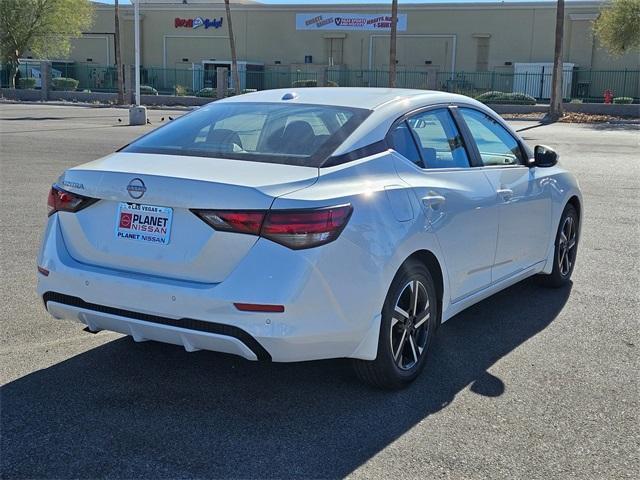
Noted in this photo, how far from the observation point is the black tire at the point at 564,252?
21.0ft

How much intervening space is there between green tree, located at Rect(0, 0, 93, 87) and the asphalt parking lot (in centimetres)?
5091

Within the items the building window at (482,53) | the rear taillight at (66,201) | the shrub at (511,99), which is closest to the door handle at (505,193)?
the rear taillight at (66,201)

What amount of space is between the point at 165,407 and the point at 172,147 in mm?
1494

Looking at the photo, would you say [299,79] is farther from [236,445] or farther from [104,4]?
[236,445]

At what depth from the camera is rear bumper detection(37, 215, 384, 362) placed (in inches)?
142

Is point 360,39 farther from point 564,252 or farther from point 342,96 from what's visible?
point 342,96

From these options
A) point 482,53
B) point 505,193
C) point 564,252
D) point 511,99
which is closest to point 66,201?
point 505,193

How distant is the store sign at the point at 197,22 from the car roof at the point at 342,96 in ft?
185

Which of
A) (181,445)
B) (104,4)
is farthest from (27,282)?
(104,4)

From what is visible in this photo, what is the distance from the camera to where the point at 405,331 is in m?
4.33

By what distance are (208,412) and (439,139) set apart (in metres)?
2.29

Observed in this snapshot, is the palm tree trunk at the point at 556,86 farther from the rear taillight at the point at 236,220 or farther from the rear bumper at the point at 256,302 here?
the rear taillight at the point at 236,220

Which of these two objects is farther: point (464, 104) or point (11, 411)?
point (464, 104)

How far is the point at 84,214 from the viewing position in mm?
4070
